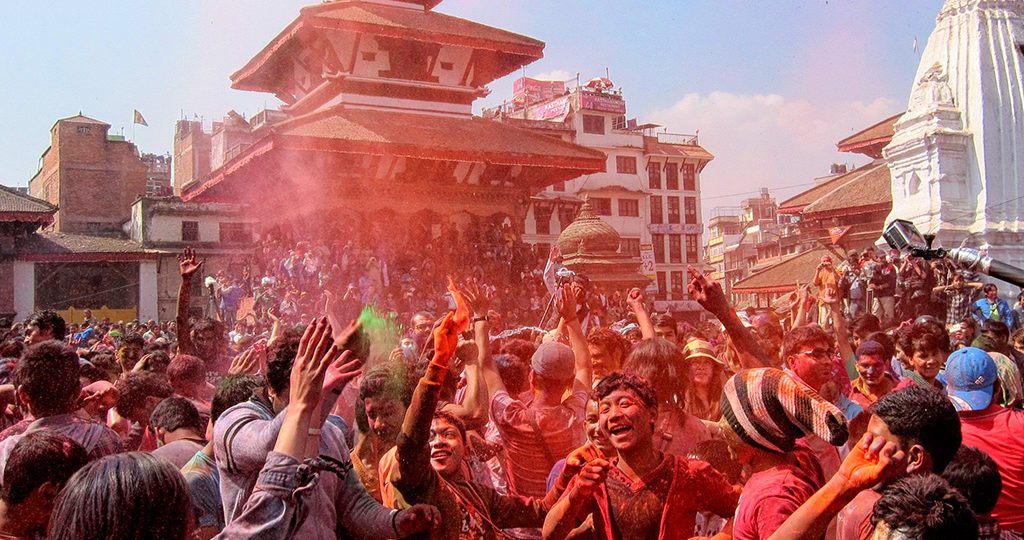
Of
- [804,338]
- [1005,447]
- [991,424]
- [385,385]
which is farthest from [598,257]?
[385,385]

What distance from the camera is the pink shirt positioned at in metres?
4.40

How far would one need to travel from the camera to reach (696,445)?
4.11 meters

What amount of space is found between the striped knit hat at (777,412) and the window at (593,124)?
4734 cm

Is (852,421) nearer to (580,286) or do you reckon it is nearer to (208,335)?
(580,286)

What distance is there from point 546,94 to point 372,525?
54.7m

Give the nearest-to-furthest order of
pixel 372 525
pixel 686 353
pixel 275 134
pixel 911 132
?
pixel 372 525 → pixel 686 353 → pixel 275 134 → pixel 911 132

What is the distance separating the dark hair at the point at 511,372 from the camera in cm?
539

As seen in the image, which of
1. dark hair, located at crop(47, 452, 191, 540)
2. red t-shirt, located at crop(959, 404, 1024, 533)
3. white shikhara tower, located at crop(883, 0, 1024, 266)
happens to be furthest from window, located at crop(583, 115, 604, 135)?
dark hair, located at crop(47, 452, 191, 540)

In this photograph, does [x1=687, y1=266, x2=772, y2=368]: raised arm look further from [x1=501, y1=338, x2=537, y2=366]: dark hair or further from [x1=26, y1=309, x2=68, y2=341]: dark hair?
[x1=26, y1=309, x2=68, y2=341]: dark hair

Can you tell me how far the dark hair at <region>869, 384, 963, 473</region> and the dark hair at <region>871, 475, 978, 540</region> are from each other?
45cm

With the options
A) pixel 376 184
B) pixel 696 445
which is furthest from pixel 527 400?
pixel 376 184

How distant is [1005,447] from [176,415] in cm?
385

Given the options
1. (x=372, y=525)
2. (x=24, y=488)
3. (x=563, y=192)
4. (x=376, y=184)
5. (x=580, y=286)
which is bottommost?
(x=372, y=525)

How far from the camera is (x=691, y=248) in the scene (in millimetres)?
54625
